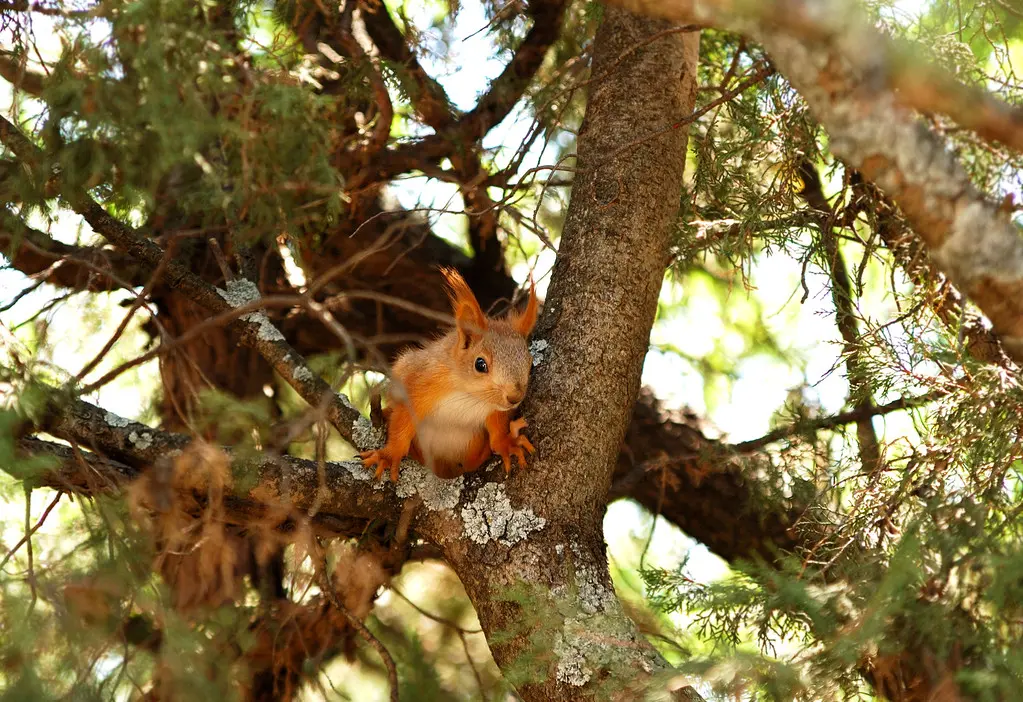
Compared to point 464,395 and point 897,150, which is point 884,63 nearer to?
point 897,150

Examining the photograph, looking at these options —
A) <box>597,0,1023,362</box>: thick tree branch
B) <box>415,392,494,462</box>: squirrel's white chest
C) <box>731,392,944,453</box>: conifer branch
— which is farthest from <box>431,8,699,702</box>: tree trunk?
<box>597,0,1023,362</box>: thick tree branch

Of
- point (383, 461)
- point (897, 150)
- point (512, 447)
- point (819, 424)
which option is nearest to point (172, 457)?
point (383, 461)

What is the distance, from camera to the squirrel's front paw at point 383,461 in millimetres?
2857

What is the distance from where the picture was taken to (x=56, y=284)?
4098mm

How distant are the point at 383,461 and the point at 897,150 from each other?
1669 millimetres

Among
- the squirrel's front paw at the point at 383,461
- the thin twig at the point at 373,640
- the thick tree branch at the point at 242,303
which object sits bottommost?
the thin twig at the point at 373,640

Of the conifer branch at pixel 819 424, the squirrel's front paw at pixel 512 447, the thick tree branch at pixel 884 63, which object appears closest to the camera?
the thick tree branch at pixel 884 63

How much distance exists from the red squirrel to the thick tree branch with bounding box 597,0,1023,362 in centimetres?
127

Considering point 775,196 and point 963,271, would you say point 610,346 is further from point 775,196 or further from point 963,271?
point 963,271

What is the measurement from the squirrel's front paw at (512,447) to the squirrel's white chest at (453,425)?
0.43 metres

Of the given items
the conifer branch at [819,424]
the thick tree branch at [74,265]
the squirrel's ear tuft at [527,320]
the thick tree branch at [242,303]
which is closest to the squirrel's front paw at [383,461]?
the thick tree branch at [242,303]

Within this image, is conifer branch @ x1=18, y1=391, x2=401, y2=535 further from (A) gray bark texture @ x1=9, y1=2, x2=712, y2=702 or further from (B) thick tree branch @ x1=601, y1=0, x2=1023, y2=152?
(B) thick tree branch @ x1=601, y1=0, x2=1023, y2=152

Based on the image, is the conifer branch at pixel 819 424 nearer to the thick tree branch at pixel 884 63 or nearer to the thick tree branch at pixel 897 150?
the thick tree branch at pixel 897 150

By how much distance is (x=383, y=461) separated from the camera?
9.45ft
